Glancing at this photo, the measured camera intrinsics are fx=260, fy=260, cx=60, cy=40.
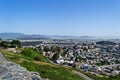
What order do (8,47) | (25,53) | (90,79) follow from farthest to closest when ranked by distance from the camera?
1. (8,47)
2. (25,53)
3. (90,79)

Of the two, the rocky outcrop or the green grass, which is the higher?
the rocky outcrop

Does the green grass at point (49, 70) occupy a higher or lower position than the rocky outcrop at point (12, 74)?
lower

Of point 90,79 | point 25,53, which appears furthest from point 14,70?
point 25,53

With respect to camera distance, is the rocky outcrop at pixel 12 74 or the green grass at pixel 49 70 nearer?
the rocky outcrop at pixel 12 74

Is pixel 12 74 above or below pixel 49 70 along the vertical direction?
above

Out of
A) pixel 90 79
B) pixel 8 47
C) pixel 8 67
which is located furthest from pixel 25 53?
pixel 8 67

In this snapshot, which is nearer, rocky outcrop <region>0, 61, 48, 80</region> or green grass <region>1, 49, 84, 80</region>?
rocky outcrop <region>0, 61, 48, 80</region>

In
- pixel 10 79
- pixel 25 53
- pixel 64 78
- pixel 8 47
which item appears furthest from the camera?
pixel 8 47

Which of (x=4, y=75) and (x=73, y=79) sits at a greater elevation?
(x=4, y=75)

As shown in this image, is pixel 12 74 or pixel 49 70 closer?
pixel 12 74

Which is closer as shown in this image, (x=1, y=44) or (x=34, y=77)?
(x=34, y=77)

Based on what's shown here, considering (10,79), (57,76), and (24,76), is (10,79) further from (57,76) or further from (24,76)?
(57,76)
